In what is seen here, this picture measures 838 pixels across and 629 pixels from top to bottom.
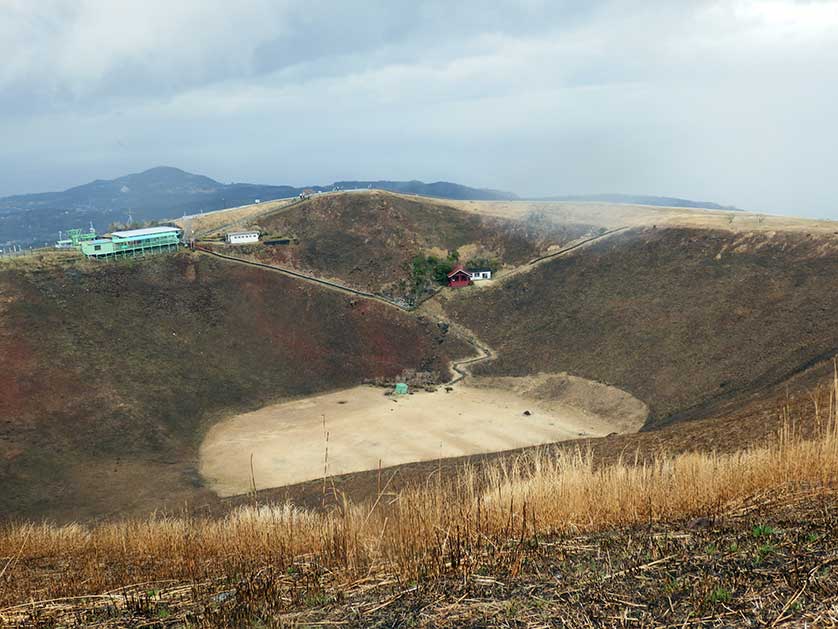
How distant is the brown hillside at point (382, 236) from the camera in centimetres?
6519

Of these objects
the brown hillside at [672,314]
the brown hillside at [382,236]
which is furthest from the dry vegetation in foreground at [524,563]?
the brown hillside at [382,236]

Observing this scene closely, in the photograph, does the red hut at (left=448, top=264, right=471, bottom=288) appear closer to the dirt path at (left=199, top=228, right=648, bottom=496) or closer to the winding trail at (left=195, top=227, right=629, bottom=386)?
the winding trail at (left=195, top=227, right=629, bottom=386)

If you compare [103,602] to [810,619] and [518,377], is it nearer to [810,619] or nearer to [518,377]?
[810,619]

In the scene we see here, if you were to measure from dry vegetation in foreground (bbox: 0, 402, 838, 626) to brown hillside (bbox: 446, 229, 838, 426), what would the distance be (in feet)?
87.5

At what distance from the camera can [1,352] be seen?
4178 centimetres

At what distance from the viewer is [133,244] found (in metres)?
60.5

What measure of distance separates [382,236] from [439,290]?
441 inches

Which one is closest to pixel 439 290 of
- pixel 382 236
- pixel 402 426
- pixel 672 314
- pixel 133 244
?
pixel 382 236

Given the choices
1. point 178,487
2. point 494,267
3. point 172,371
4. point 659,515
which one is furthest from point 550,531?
point 494,267

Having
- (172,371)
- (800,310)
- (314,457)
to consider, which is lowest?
(314,457)

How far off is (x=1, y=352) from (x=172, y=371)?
1136 cm

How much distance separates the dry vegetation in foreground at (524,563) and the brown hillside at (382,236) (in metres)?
53.9

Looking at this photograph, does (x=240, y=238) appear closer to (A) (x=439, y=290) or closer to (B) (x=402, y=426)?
(A) (x=439, y=290)

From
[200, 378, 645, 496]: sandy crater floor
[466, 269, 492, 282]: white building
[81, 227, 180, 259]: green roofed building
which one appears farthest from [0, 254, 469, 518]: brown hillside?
[466, 269, 492, 282]: white building
